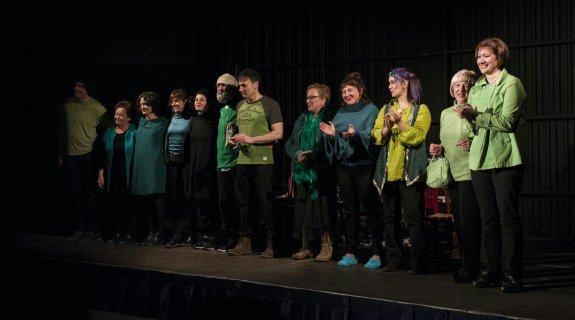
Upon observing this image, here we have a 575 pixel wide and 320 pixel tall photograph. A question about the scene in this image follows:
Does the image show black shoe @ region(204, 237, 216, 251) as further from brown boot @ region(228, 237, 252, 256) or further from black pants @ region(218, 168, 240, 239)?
brown boot @ region(228, 237, 252, 256)

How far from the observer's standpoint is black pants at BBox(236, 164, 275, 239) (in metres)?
4.96

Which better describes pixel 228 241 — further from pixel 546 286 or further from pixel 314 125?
pixel 546 286

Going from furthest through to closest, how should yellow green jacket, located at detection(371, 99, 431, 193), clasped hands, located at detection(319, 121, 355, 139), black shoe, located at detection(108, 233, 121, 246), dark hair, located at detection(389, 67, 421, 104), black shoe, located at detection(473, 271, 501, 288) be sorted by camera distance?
black shoe, located at detection(108, 233, 121, 246) < clasped hands, located at detection(319, 121, 355, 139) < dark hair, located at detection(389, 67, 421, 104) < yellow green jacket, located at detection(371, 99, 431, 193) < black shoe, located at detection(473, 271, 501, 288)

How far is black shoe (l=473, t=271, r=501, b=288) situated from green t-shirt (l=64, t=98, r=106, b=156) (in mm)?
3863

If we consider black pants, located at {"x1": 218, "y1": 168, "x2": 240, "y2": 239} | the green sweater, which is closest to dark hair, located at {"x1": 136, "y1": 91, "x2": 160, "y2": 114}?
black pants, located at {"x1": 218, "y1": 168, "x2": 240, "y2": 239}

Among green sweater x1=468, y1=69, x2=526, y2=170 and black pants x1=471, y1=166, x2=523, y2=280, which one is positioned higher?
green sweater x1=468, y1=69, x2=526, y2=170

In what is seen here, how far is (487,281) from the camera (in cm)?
365

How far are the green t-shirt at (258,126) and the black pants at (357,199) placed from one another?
679 mm

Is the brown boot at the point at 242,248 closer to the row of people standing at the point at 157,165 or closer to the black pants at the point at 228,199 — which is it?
the black pants at the point at 228,199

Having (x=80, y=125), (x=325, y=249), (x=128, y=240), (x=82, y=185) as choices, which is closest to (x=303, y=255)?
(x=325, y=249)

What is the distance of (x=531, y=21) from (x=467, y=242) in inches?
139

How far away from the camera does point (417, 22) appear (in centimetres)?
703

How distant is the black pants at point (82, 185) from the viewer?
5.98 meters

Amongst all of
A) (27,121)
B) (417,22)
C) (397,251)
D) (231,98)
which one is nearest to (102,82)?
(27,121)
